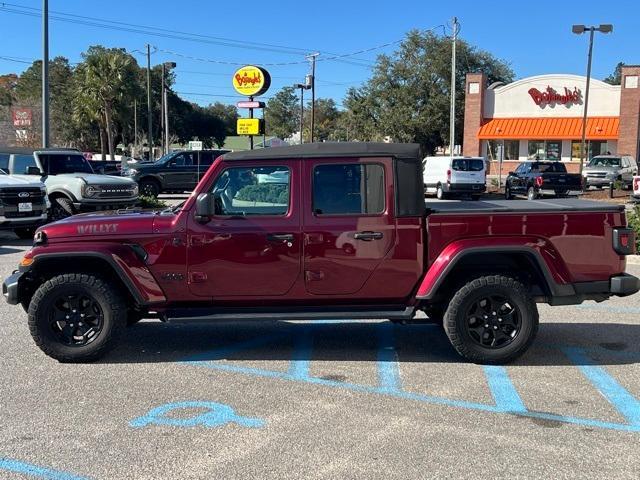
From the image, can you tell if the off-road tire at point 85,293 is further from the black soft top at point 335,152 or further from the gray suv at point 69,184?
the gray suv at point 69,184

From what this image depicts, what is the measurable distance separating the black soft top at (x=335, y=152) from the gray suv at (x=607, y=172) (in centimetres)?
2723

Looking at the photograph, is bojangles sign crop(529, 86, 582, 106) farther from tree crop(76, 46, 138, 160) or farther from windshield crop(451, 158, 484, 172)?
tree crop(76, 46, 138, 160)

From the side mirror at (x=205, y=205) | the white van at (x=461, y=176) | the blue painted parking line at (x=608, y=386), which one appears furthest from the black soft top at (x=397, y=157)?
the white van at (x=461, y=176)

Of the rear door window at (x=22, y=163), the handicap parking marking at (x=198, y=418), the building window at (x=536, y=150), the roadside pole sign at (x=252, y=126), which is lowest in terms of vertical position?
the handicap parking marking at (x=198, y=418)

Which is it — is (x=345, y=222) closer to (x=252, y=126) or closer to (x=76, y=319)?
(x=76, y=319)

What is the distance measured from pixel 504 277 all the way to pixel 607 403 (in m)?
1.24

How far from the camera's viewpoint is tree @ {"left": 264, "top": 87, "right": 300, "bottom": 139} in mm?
123631

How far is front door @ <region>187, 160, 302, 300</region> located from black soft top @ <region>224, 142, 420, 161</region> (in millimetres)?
66

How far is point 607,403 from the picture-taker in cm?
464

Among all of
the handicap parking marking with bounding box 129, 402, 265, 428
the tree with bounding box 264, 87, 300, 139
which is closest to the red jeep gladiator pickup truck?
the handicap parking marking with bounding box 129, 402, 265, 428

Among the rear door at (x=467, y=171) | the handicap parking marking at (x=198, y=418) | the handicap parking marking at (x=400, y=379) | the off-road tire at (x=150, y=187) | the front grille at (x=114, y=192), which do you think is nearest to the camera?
the handicap parking marking at (x=198, y=418)

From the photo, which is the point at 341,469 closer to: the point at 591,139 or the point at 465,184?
the point at 465,184

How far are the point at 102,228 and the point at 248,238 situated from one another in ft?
4.01

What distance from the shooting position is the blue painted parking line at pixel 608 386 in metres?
4.49
